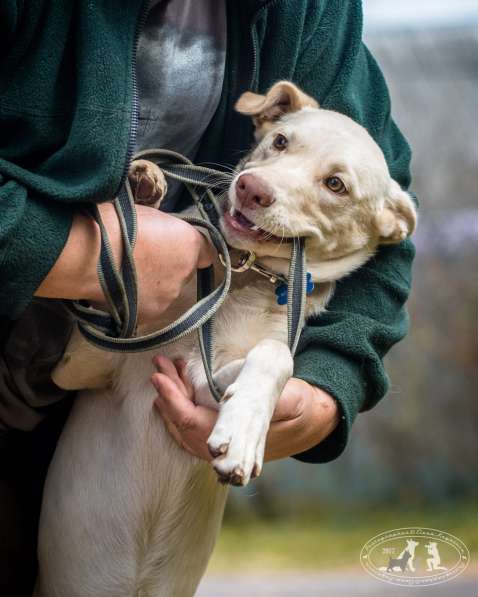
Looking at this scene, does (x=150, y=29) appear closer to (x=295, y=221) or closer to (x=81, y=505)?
(x=295, y=221)

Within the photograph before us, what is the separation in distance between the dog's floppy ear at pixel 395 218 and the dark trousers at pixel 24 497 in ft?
2.62

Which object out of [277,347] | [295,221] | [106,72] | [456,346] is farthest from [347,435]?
[456,346]

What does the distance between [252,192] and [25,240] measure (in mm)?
458

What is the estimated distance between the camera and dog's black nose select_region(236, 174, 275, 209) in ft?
5.60

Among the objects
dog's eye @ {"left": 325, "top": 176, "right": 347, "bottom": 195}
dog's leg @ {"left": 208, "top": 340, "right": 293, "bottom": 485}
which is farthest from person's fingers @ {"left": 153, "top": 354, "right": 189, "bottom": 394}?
dog's eye @ {"left": 325, "top": 176, "right": 347, "bottom": 195}

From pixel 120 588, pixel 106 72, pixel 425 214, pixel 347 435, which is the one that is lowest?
pixel 120 588

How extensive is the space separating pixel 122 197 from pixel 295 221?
1.16 feet

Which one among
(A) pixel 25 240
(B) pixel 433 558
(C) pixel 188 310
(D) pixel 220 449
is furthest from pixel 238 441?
(B) pixel 433 558

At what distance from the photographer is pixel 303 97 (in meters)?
1.94

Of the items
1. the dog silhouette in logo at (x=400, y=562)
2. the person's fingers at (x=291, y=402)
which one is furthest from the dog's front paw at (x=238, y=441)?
the dog silhouette in logo at (x=400, y=562)

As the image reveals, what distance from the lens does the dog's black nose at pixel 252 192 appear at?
67.2 inches

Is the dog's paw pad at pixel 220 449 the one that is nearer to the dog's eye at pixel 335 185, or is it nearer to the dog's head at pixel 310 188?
the dog's head at pixel 310 188

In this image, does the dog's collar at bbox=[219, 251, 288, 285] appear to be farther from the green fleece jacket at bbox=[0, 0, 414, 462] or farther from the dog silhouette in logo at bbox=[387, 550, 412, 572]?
the dog silhouette in logo at bbox=[387, 550, 412, 572]

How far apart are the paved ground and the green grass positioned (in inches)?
5.4
